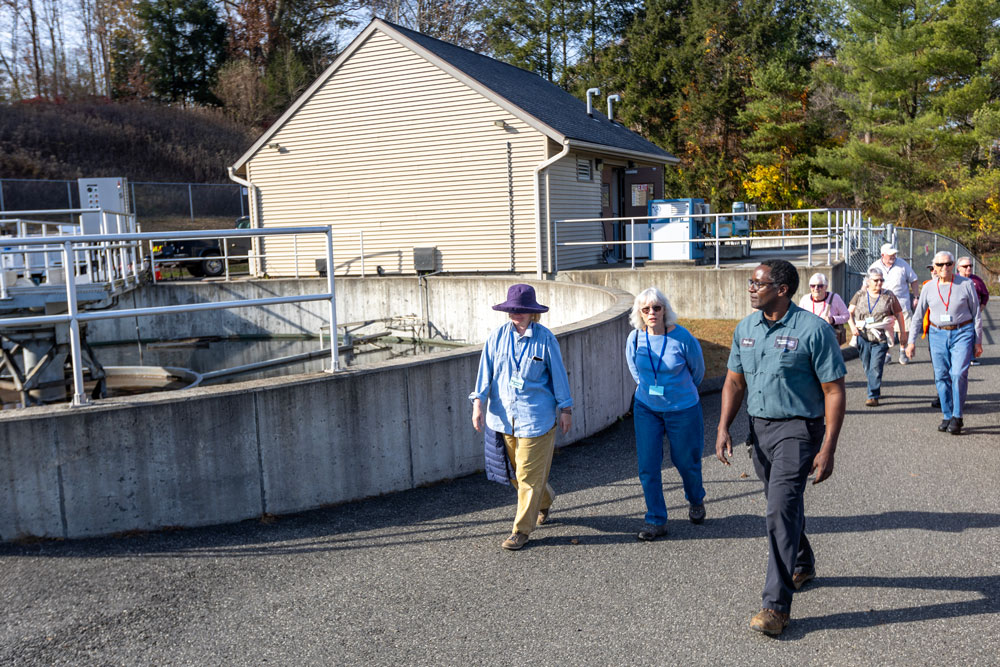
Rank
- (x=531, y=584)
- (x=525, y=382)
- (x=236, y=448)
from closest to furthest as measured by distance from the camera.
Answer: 1. (x=531, y=584)
2. (x=525, y=382)
3. (x=236, y=448)

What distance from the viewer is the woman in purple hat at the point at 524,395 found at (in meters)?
5.60

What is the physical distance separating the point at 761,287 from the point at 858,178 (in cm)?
3807

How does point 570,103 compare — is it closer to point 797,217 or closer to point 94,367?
point 797,217

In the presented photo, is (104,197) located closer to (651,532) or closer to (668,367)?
(668,367)

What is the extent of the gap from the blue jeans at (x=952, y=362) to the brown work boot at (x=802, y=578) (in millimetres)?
4472

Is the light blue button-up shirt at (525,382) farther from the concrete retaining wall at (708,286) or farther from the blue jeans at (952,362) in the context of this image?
the concrete retaining wall at (708,286)

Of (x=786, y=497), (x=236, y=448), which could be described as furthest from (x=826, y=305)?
(x=236, y=448)

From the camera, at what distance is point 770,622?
4.36 meters

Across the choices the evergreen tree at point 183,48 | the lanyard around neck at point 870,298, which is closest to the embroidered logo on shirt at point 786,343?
the lanyard around neck at point 870,298

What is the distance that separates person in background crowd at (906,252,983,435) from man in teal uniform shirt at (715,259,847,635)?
15.6 feet

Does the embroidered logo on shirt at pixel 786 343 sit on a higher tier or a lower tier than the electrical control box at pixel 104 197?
lower

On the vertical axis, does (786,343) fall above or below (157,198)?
below

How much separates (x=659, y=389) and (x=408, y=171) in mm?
18538

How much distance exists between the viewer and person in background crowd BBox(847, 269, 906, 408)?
9852 mm
